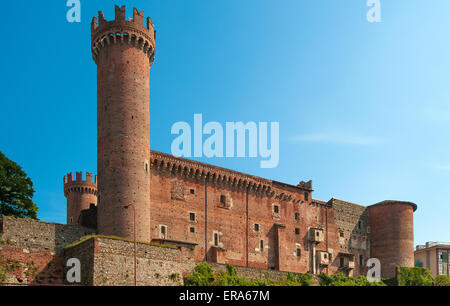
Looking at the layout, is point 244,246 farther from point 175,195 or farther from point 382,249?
point 382,249

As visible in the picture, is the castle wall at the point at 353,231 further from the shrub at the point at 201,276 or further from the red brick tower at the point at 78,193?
the red brick tower at the point at 78,193

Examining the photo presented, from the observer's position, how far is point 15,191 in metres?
50.7

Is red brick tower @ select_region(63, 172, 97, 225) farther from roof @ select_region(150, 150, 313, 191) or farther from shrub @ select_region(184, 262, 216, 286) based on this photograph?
shrub @ select_region(184, 262, 216, 286)

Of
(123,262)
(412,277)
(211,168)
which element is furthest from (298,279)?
(123,262)

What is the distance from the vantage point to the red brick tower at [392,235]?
69.6m

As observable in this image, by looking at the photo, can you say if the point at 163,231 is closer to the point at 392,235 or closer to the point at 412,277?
the point at 392,235

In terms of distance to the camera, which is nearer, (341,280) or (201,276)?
(201,276)

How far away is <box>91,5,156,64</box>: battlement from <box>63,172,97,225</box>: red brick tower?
24928 millimetres

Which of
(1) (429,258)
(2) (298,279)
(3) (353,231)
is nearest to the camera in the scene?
(2) (298,279)

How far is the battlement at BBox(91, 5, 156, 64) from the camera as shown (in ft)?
166

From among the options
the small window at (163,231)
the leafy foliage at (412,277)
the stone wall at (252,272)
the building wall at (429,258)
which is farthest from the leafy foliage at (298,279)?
the building wall at (429,258)

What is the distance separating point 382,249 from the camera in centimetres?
7100

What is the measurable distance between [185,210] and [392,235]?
28.8 meters
